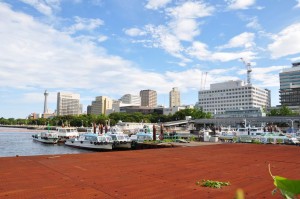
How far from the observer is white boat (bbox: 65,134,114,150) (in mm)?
49084

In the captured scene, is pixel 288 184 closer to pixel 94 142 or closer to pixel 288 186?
pixel 288 186

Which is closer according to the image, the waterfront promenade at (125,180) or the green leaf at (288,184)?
the green leaf at (288,184)

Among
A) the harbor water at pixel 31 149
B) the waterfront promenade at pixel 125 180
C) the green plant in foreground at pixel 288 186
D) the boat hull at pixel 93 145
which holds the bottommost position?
the harbor water at pixel 31 149

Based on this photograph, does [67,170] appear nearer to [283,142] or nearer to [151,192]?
[151,192]

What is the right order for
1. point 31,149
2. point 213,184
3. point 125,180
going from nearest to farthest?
point 213,184 < point 125,180 < point 31,149

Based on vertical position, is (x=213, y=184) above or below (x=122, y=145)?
above

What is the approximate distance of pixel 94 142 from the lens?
49.8 m

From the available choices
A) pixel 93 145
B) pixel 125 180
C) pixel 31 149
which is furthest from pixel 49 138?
pixel 125 180

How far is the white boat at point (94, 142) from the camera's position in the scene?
49.1 meters

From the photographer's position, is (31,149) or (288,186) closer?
(288,186)

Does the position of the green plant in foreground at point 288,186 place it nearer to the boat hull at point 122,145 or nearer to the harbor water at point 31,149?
the boat hull at point 122,145

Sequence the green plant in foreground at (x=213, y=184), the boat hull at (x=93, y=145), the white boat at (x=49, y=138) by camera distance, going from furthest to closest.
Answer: the white boat at (x=49, y=138) < the boat hull at (x=93, y=145) < the green plant in foreground at (x=213, y=184)

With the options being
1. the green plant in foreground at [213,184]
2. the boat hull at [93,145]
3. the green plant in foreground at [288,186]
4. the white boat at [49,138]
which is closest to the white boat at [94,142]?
the boat hull at [93,145]

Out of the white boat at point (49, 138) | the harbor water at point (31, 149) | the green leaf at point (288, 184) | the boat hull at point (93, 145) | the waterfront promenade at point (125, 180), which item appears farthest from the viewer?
the white boat at point (49, 138)
